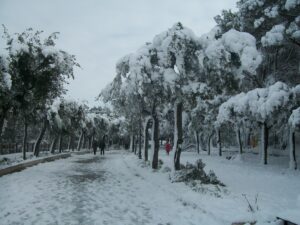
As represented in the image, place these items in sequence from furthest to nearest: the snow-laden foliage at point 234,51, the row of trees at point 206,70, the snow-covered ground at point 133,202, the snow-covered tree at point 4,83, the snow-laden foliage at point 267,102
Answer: the snow-covered tree at point 4,83
the snow-laden foliage at point 267,102
the row of trees at point 206,70
the snow-laden foliage at point 234,51
the snow-covered ground at point 133,202

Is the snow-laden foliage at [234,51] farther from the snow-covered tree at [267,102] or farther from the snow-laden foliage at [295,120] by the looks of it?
the snow-laden foliage at [295,120]

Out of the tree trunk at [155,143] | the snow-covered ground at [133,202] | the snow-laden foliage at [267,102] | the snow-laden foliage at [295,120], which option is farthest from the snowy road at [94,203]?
the snow-laden foliage at [267,102]

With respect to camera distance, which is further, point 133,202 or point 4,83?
point 4,83

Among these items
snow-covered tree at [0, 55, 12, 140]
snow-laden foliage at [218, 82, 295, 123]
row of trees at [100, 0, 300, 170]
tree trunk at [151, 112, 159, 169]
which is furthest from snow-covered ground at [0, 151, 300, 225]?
tree trunk at [151, 112, 159, 169]

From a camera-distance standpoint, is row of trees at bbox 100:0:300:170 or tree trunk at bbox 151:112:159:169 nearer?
row of trees at bbox 100:0:300:170

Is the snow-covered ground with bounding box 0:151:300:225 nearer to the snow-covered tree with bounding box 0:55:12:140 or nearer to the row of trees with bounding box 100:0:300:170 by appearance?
the row of trees with bounding box 100:0:300:170

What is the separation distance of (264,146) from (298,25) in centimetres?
907

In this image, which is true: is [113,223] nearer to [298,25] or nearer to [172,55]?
[172,55]

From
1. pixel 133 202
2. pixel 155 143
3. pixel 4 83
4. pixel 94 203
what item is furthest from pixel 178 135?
pixel 4 83

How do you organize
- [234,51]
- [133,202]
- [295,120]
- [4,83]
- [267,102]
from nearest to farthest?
1. [133,202]
2. [234,51]
3. [295,120]
4. [267,102]
5. [4,83]

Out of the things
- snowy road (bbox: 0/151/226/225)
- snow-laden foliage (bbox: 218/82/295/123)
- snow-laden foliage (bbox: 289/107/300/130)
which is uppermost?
snow-laden foliage (bbox: 218/82/295/123)

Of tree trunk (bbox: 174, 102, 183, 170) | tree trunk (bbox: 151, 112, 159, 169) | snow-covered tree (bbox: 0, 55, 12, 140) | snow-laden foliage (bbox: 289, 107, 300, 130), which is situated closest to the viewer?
snow-laden foliage (bbox: 289, 107, 300, 130)

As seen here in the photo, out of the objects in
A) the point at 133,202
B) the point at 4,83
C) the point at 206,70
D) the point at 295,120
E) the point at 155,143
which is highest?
the point at 206,70

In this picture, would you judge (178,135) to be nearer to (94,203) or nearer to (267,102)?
(267,102)
